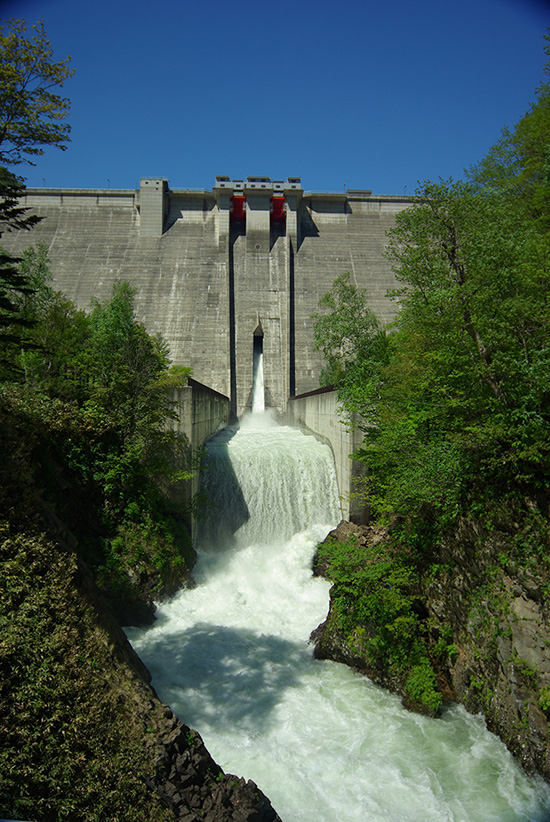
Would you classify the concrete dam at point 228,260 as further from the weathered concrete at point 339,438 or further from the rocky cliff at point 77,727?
the rocky cliff at point 77,727

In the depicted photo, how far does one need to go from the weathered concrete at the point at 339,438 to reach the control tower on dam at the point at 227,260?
10.8 metres

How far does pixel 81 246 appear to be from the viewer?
123 feet

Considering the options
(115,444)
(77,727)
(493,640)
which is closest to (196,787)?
(77,727)

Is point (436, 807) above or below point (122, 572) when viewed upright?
below

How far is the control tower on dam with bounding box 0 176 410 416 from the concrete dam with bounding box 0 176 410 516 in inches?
3.1

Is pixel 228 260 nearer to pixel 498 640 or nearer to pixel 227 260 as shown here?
pixel 227 260

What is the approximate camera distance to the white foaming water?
6672 mm

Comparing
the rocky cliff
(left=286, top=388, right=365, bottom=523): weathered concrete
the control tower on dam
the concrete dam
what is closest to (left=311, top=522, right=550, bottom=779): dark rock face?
(left=286, top=388, right=365, bottom=523): weathered concrete

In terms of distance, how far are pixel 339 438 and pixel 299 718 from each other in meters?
9.86

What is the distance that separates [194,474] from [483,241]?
34.1 ft

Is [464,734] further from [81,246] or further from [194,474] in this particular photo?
[81,246]

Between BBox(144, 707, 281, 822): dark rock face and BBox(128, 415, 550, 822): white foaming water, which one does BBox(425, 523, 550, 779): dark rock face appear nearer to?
BBox(128, 415, 550, 822): white foaming water

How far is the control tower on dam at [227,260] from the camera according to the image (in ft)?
112

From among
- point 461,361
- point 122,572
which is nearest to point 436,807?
point 461,361
